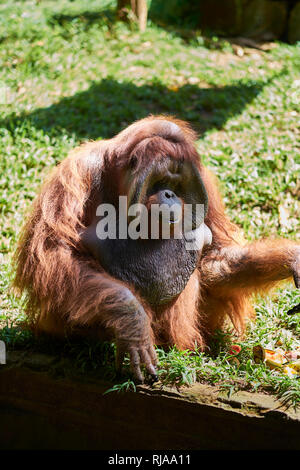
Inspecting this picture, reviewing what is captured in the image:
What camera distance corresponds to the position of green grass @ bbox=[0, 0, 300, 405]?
313 centimetres

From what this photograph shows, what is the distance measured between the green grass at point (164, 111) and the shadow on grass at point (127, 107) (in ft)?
0.03

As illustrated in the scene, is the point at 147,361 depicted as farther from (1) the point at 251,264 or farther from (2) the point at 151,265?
(1) the point at 251,264

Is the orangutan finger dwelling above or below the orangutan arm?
below

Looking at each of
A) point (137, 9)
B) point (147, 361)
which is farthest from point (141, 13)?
point (147, 361)

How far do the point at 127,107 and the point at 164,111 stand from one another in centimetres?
36

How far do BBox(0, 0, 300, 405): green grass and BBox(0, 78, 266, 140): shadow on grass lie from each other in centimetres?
1

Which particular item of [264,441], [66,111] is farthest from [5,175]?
[264,441]

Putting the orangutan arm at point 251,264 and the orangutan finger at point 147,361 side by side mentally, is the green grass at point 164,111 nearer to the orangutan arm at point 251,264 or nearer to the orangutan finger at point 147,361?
the orangutan finger at point 147,361

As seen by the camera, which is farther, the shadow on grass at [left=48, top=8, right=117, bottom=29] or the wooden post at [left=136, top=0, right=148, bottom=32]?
the shadow on grass at [left=48, top=8, right=117, bottom=29]

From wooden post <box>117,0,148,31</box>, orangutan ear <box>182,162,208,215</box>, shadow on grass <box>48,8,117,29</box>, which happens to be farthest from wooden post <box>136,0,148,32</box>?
orangutan ear <box>182,162,208,215</box>

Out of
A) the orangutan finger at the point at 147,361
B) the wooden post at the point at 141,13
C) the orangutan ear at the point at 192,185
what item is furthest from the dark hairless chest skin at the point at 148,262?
the wooden post at the point at 141,13

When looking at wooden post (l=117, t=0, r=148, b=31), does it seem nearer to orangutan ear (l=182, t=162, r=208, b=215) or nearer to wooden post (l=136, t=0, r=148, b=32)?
wooden post (l=136, t=0, r=148, b=32)

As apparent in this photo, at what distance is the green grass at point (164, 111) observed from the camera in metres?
3.13

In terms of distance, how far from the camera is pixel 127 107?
17.9 feet
